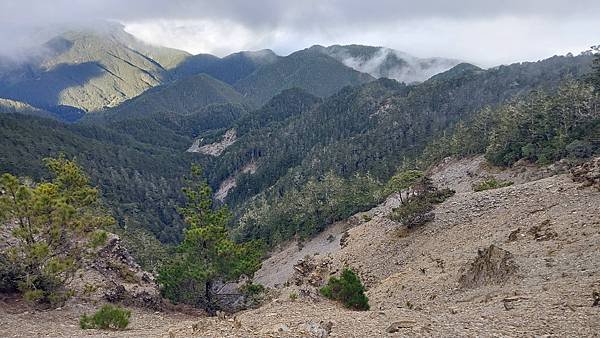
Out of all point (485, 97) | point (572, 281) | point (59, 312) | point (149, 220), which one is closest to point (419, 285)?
point (572, 281)

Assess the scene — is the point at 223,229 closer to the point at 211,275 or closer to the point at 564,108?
the point at 211,275

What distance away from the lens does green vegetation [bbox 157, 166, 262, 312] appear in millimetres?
26375

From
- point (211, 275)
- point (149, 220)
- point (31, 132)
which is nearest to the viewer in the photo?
point (211, 275)

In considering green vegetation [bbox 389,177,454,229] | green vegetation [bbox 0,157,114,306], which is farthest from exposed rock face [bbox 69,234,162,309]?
green vegetation [bbox 389,177,454,229]

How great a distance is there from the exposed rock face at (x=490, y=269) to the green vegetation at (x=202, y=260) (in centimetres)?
1239

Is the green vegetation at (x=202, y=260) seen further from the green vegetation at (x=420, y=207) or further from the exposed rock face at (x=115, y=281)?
the green vegetation at (x=420, y=207)

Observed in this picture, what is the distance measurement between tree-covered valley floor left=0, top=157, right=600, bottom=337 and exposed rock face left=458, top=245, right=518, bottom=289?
0.17ft

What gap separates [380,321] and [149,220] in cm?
14956

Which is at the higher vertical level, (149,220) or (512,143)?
(512,143)

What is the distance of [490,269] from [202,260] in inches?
601

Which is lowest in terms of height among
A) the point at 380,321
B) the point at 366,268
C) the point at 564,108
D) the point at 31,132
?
the point at 366,268

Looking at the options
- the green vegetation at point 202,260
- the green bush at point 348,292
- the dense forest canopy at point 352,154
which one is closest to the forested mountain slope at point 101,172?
the dense forest canopy at point 352,154

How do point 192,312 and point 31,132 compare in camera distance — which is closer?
point 192,312

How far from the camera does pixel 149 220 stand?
Answer: 15400 centimetres
